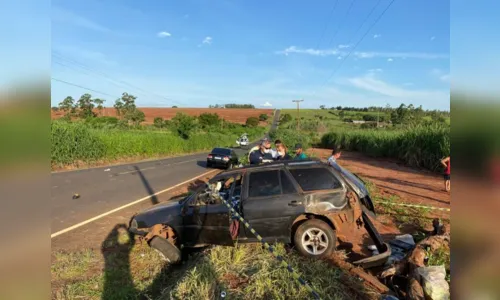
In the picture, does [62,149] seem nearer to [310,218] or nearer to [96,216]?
[96,216]

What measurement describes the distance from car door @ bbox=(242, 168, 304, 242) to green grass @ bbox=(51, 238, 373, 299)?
32cm

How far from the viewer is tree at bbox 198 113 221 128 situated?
7551 centimetres

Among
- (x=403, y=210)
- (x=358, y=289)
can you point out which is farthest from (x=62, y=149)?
(x=358, y=289)

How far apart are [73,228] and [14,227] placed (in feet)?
27.1

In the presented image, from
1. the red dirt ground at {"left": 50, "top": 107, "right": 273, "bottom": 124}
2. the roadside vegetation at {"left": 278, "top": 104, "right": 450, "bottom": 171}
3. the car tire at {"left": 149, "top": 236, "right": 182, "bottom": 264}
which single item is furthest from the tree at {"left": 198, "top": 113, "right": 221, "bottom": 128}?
the car tire at {"left": 149, "top": 236, "right": 182, "bottom": 264}

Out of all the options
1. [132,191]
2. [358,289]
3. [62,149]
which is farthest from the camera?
[62,149]

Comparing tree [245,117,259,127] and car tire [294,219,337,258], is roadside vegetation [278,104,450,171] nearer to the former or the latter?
car tire [294,219,337,258]

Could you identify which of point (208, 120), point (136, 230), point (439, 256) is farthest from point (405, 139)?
point (208, 120)

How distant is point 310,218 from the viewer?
19.1ft

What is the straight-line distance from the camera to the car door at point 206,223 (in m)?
6.01

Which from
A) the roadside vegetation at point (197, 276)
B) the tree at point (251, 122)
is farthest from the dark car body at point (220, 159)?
the tree at point (251, 122)

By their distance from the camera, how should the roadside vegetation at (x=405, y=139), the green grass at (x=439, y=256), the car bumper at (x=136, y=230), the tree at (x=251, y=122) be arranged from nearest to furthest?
the green grass at (x=439, y=256)
the car bumper at (x=136, y=230)
the roadside vegetation at (x=405, y=139)
the tree at (x=251, y=122)

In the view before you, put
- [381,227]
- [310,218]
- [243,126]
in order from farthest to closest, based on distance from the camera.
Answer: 1. [243,126]
2. [381,227]
3. [310,218]

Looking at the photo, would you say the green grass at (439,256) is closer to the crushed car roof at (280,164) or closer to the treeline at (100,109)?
the crushed car roof at (280,164)
